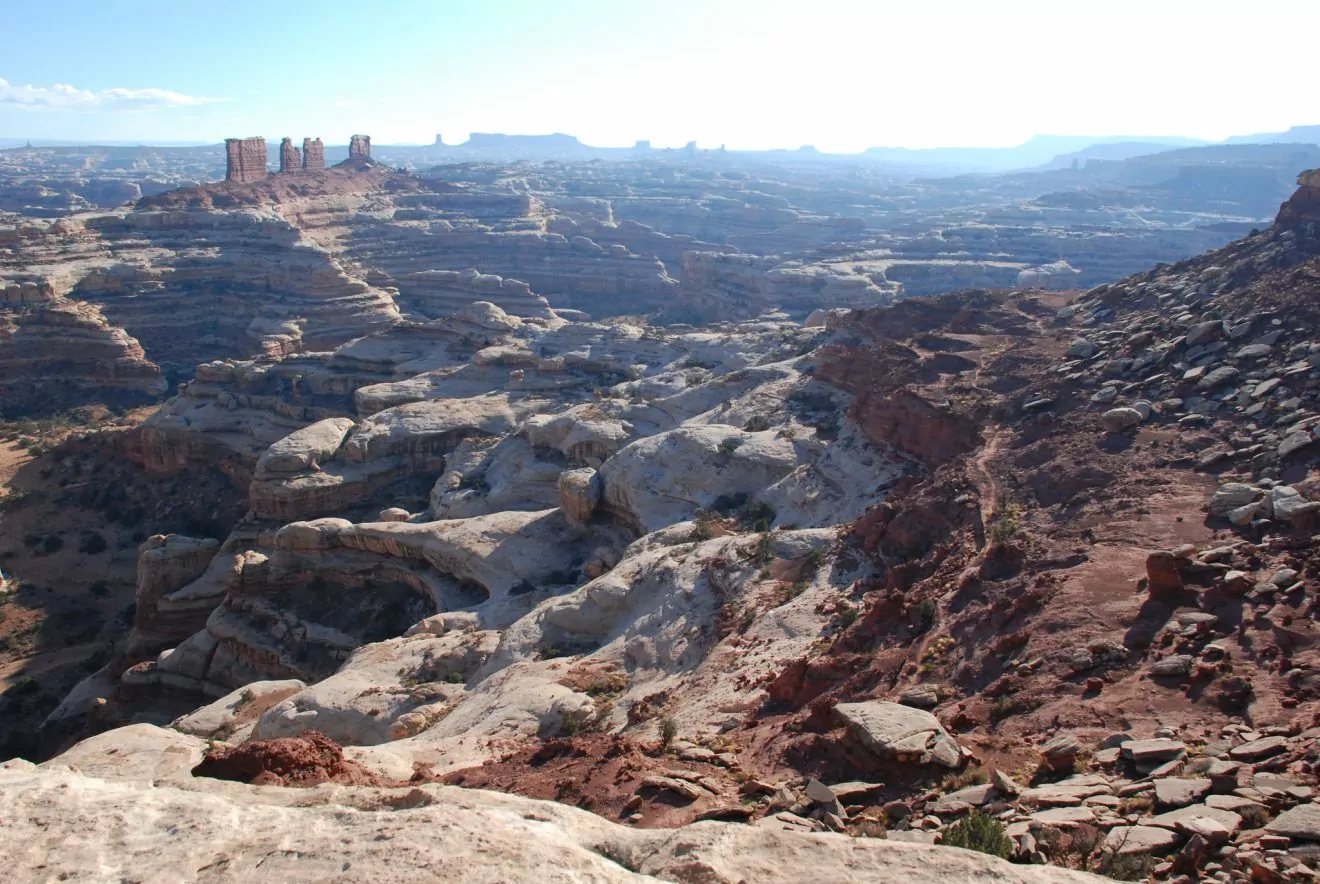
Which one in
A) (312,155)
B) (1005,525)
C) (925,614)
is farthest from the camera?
(312,155)

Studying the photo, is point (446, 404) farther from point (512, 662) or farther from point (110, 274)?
point (110, 274)

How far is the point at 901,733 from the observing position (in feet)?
37.7

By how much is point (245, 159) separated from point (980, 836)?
4834 inches

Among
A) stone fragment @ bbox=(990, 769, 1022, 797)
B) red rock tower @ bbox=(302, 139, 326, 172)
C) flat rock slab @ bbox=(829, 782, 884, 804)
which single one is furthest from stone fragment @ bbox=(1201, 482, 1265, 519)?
red rock tower @ bbox=(302, 139, 326, 172)

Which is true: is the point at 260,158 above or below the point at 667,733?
above

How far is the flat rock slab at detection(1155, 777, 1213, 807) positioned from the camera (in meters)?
9.02

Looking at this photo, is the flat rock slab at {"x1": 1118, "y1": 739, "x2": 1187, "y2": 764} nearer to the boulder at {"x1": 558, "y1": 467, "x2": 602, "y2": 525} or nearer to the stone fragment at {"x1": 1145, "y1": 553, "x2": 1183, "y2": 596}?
the stone fragment at {"x1": 1145, "y1": 553, "x2": 1183, "y2": 596}

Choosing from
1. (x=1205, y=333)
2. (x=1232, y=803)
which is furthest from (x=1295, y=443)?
(x=1232, y=803)

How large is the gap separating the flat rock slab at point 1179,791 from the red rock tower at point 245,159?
116810 millimetres

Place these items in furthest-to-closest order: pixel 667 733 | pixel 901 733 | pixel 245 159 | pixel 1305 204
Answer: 1. pixel 245 159
2. pixel 1305 204
3. pixel 667 733
4. pixel 901 733

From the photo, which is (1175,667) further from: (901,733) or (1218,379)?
(1218,379)

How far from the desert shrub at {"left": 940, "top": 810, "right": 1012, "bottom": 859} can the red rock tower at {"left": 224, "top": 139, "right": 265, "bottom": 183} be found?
116178mm

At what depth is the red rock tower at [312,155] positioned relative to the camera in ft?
408

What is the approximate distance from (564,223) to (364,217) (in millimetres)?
24894
